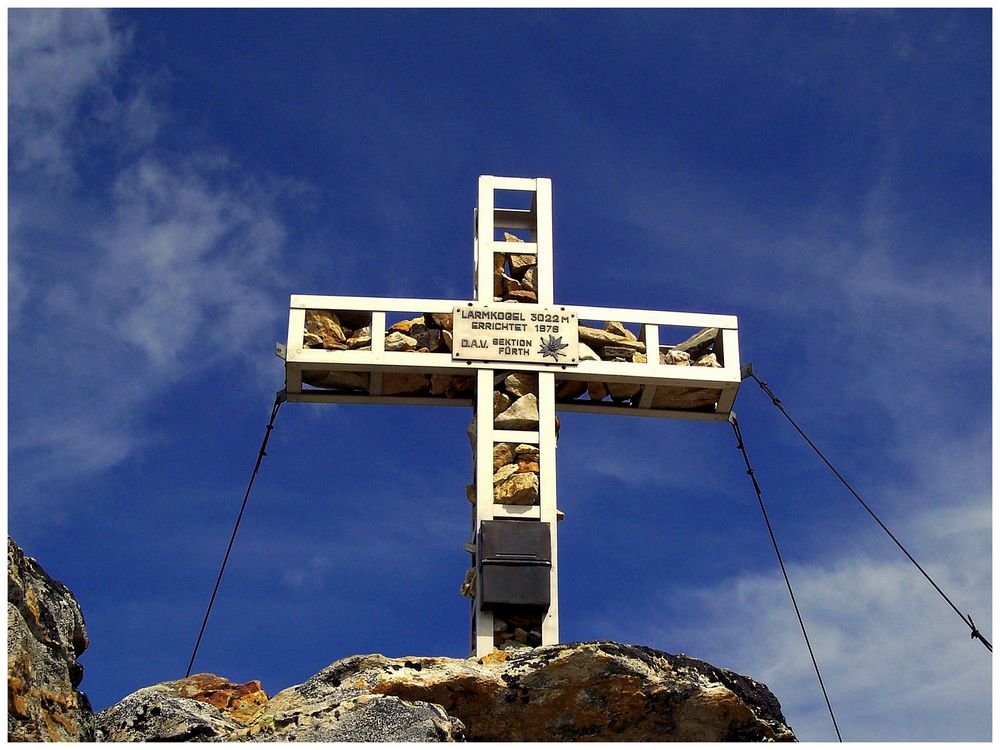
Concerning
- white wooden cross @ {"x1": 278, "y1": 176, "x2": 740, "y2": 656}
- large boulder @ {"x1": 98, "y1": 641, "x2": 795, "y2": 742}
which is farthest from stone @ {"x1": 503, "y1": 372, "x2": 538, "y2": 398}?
large boulder @ {"x1": 98, "y1": 641, "x2": 795, "y2": 742}

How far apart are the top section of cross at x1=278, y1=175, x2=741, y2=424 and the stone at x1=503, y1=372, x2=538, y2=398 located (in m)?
0.06

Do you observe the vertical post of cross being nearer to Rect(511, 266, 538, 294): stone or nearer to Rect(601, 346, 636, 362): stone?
Rect(511, 266, 538, 294): stone

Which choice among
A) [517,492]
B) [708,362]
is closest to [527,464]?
[517,492]

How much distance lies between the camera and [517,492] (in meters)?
9.45

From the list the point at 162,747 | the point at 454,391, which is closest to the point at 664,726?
the point at 162,747

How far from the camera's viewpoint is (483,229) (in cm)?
1054

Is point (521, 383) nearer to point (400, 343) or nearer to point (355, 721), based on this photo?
point (400, 343)

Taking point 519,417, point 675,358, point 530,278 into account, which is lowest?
point 519,417

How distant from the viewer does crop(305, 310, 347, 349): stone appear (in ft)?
33.3

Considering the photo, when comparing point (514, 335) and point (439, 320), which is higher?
point (439, 320)

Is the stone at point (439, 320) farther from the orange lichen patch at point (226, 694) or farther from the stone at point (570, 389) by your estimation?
the orange lichen patch at point (226, 694)

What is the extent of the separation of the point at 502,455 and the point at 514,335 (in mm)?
911

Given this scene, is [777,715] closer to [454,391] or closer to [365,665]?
[365,665]

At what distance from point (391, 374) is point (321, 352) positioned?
53cm
